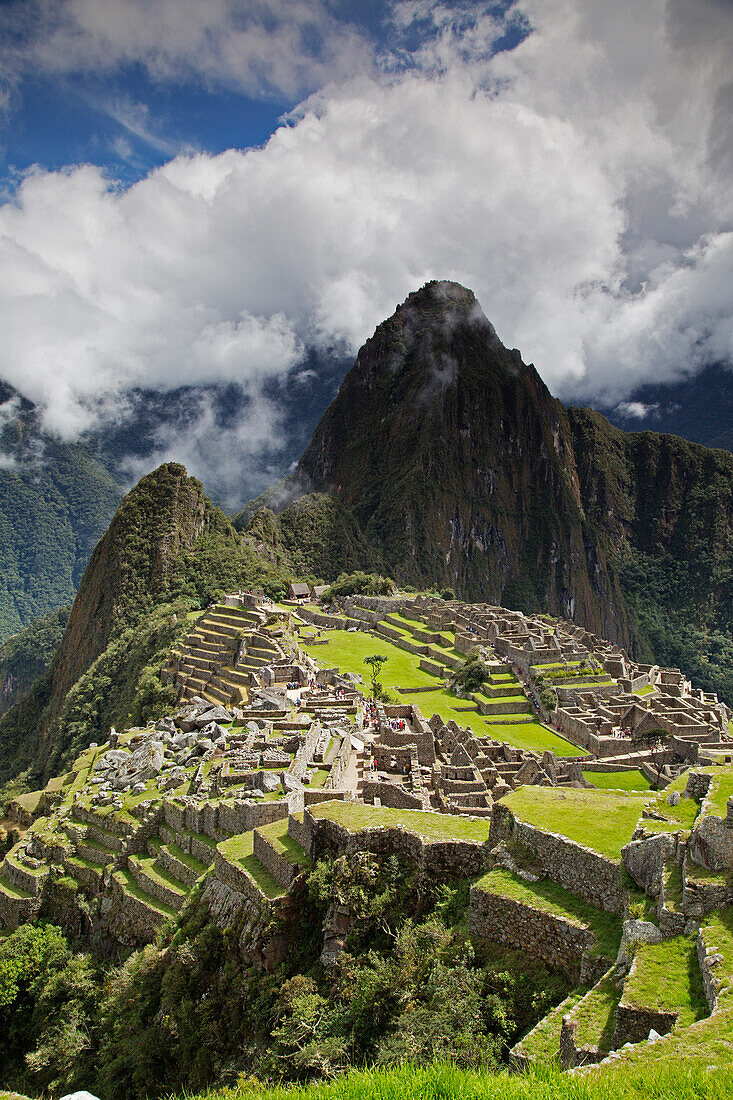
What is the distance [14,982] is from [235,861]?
8708 mm

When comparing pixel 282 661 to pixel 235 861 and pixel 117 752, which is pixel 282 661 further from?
pixel 235 861

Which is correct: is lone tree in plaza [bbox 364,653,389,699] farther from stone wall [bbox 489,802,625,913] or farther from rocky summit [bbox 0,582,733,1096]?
stone wall [bbox 489,802,625,913]

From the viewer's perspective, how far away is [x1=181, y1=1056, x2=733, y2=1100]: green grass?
5148 mm

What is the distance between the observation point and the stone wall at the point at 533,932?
8709mm

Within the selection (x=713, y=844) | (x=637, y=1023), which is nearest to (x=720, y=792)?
(x=713, y=844)

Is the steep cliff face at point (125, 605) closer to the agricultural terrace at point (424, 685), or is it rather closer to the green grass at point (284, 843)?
the agricultural terrace at point (424, 685)

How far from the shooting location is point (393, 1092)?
582cm

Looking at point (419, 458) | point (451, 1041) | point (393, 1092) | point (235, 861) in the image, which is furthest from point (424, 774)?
point (419, 458)

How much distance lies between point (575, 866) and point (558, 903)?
56 centimetres

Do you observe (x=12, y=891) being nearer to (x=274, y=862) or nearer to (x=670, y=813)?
(x=274, y=862)

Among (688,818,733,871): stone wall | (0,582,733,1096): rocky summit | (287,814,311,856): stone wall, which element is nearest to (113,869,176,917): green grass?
(0,582,733,1096): rocky summit

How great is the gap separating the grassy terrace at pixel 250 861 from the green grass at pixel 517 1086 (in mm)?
6347

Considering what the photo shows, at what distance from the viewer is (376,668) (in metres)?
53.6

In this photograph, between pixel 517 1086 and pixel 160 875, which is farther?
pixel 160 875
